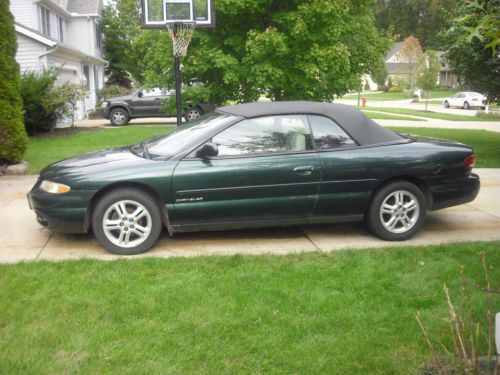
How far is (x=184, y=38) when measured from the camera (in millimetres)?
10891

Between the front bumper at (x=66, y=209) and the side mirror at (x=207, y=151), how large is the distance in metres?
1.11

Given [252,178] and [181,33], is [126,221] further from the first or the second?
[181,33]

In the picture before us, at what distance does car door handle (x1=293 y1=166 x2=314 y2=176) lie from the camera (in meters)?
5.66

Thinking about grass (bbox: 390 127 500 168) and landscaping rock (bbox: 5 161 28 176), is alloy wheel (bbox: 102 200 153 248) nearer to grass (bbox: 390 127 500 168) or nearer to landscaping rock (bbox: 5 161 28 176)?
landscaping rock (bbox: 5 161 28 176)

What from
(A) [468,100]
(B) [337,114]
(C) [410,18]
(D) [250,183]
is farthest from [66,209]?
(C) [410,18]

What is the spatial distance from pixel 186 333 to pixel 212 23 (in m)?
8.90

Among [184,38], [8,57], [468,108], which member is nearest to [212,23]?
[184,38]

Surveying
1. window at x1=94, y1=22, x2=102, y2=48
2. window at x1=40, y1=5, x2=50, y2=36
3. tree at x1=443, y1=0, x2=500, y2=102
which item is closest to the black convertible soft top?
tree at x1=443, y1=0, x2=500, y2=102

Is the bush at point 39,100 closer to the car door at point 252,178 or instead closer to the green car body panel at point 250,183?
the green car body panel at point 250,183

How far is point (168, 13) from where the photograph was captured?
449 inches

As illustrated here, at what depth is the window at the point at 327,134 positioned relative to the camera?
231 inches

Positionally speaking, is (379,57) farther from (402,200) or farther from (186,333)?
(186,333)

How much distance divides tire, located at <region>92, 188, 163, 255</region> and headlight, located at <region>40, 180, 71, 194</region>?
0.34m

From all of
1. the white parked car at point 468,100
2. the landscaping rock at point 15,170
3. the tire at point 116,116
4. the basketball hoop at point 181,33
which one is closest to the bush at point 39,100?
the tire at point 116,116
